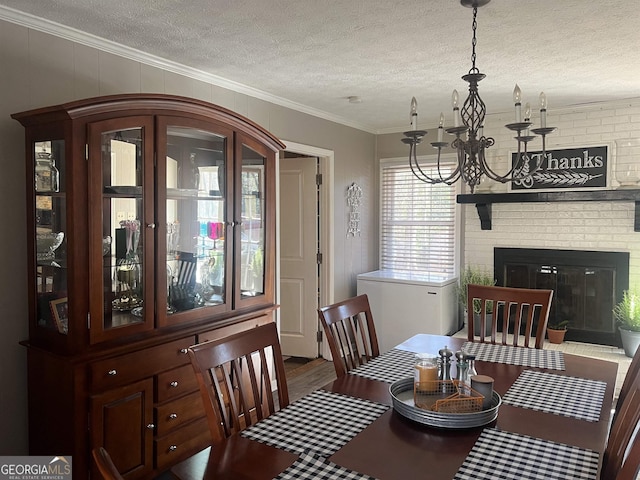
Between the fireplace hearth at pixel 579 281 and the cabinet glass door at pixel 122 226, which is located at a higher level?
the cabinet glass door at pixel 122 226

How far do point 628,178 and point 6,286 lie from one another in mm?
4451

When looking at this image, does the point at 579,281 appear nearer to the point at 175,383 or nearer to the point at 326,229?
the point at 326,229

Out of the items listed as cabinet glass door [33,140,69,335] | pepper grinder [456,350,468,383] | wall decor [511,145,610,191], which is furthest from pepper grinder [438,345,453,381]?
wall decor [511,145,610,191]

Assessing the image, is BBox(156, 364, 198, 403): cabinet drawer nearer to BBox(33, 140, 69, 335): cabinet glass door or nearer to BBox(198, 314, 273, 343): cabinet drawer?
BBox(198, 314, 273, 343): cabinet drawer

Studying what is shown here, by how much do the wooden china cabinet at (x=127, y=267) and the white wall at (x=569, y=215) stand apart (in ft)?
9.15

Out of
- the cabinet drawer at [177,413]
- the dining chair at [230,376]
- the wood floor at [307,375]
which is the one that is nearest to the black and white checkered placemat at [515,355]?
the dining chair at [230,376]

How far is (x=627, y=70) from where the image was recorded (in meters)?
3.28

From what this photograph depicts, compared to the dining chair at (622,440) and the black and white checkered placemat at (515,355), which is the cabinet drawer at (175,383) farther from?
the dining chair at (622,440)

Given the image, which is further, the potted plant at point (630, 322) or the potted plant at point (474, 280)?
the potted plant at point (474, 280)

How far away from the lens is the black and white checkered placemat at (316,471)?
133cm

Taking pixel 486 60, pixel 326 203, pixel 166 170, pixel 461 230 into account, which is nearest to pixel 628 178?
pixel 461 230

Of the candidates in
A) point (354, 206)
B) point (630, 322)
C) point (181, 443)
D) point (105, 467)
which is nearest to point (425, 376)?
point (105, 467)

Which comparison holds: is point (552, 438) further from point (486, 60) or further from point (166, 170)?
point (486, 60)

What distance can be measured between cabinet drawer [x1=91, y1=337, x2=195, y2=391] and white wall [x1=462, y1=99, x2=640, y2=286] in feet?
10.5
